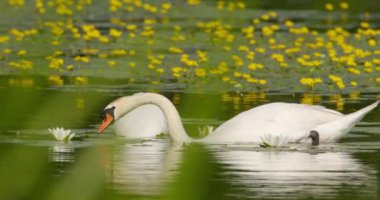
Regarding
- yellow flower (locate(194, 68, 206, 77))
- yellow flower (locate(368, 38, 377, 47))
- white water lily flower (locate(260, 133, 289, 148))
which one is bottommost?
white water lily flower (locate(260, 133, 289, 148))

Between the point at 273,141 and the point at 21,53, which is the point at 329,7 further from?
the point at 273,141

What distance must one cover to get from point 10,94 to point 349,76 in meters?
4.12

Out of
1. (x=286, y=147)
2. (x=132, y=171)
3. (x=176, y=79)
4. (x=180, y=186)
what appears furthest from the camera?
(x=176, y=79)

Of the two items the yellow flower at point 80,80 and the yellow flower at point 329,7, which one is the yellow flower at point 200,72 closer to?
the yellow flower at point 80,80

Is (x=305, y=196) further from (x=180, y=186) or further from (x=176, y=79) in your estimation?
(x=176, y=79)

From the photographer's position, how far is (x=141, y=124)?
47.6ft

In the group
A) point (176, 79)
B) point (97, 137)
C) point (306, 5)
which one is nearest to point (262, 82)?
point (176, 79)

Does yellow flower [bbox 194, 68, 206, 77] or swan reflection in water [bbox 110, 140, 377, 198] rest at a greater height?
yellow flower [bbox 194, 68, 206, 77]

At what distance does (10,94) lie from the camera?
1730cm

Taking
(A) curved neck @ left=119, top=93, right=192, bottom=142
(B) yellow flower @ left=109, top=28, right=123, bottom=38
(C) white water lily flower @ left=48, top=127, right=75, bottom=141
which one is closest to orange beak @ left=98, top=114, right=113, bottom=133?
(A) curved neck @ left=119, top=93, right=192, bottom=142

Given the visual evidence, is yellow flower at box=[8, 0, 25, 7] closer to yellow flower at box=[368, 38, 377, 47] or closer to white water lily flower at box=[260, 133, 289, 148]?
yellow flower at box=[368, 38, 377, 47]

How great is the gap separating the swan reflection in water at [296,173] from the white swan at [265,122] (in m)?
0.48

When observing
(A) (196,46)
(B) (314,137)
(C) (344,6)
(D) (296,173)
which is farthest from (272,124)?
(C) (344,6)

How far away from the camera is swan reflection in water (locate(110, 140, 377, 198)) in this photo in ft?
34.9
